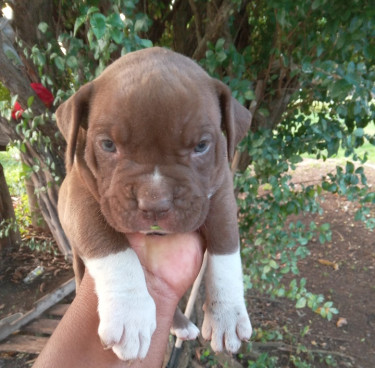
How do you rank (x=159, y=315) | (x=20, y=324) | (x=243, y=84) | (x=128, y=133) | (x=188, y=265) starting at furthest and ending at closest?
(x=20, y=324) → (x=243, y=84) → (x=188, y=265) → (x=159, y=315) → (x=128, y=133)

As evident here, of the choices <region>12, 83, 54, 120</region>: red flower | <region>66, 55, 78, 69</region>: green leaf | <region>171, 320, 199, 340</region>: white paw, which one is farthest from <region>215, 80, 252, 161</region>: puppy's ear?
<region>12, 83, 54, 120</region>: red flower

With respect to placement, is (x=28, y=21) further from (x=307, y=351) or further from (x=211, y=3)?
(x=307, y=351)

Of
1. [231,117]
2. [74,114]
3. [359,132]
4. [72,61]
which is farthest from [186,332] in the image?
[72,61]

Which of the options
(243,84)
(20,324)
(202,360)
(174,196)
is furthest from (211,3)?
(20,324)

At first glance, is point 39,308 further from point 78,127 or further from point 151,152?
point 151,152

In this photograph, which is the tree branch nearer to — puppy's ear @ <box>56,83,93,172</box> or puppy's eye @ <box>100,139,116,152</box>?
puppy's ear @ <box>56,83,93,172</box>
